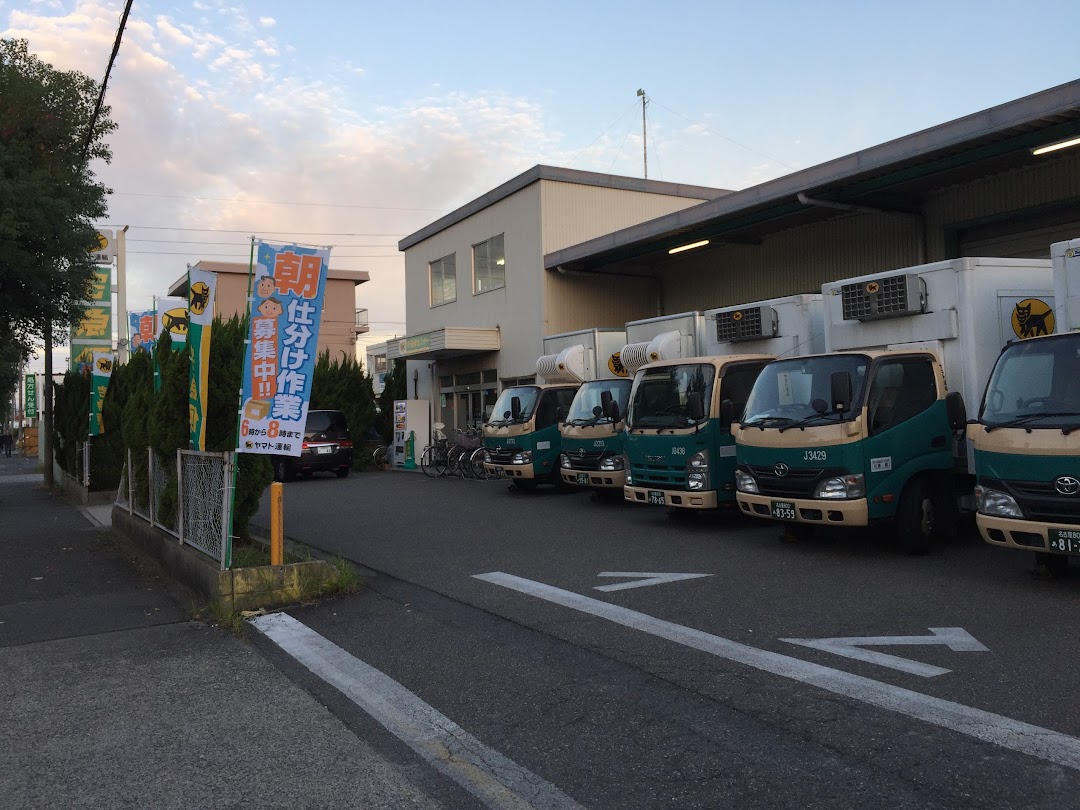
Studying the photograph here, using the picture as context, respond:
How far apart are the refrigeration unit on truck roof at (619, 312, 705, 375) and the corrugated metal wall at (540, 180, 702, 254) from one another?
354 inches

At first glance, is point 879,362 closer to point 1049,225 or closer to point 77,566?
point 1049,225

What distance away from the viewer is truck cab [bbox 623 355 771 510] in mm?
10812

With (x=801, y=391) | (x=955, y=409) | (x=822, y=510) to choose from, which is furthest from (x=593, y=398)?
(x=955, y=409)

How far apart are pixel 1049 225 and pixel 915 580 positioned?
916 centimetres

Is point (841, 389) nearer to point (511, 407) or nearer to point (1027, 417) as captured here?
point (1027, 417)

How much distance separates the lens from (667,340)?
524 inches

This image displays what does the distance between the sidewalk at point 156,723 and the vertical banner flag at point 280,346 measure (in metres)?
1.68

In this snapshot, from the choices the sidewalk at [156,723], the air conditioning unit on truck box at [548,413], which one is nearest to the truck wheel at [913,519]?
the sidewalk at [156,723]

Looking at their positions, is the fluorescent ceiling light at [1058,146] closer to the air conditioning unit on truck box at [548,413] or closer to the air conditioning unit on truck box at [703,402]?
the air conditioning unit on truck box at [703,402]

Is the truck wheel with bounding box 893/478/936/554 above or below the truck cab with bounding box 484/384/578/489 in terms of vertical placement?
below

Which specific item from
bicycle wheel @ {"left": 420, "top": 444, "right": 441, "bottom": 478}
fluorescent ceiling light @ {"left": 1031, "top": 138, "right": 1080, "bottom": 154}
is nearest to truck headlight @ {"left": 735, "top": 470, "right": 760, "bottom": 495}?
fluorescent ceiling light @ {"left": 1031, "top": 138, "right": 1080, "bottom": 154}

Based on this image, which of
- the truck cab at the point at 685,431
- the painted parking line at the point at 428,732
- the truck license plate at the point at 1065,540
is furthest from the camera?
the truck cab at the point at 685,431

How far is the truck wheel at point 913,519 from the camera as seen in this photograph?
8875 millimetres

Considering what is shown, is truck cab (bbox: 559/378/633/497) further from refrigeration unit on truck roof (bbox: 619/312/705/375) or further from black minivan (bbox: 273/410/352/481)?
black minivan (bbox: 273/410/352/481)
